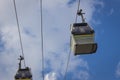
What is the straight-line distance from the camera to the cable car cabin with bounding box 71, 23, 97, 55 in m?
16.0

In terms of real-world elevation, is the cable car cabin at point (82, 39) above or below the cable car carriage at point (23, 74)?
above

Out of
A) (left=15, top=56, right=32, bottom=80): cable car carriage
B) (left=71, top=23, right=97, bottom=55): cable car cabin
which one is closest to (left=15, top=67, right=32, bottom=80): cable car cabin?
(left=15, top=56, right=32, bottom=80): cable car carriage

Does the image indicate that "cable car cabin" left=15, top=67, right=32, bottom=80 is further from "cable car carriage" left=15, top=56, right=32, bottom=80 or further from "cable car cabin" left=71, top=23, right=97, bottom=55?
"cable car cabin" left=71, top=23, right=97, bottom=55

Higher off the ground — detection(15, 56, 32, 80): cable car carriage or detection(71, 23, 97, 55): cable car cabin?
detection(71, 23, 97, 55): cable car cabin

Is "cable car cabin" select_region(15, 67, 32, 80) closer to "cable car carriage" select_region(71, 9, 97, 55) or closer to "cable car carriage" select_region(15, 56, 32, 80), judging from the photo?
"cable car carriage" select_region(15, 56, 32, 80)

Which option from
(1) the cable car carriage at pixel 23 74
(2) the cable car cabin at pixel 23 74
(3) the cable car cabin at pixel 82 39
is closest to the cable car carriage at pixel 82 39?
(3) the cable car cabin at pixel 82 39

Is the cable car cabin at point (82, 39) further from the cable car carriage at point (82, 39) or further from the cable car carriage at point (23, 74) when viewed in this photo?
the cable car carriage at point (23, 74)

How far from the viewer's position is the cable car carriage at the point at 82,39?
1602 centimetres

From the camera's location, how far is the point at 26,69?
20234 millimetres

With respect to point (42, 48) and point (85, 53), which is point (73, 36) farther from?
point (42, 48)

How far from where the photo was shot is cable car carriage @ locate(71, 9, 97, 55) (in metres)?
16.0

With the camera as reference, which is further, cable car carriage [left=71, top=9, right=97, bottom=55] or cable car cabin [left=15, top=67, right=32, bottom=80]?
cable car cabin [left=15, top=67, right=32, bottom=80]

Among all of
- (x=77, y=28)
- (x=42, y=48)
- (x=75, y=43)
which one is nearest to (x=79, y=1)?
(x=42, y=48)

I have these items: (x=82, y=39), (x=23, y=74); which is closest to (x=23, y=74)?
(x=23, y=74)
